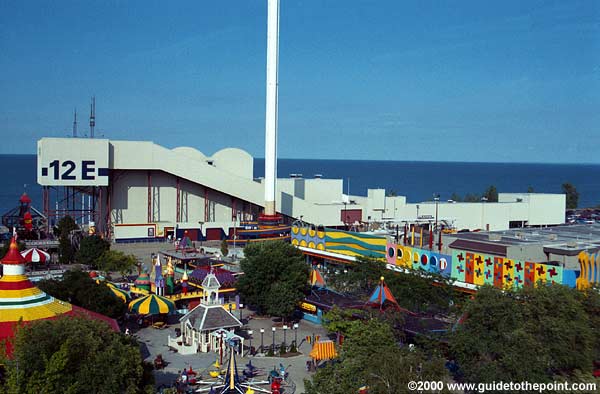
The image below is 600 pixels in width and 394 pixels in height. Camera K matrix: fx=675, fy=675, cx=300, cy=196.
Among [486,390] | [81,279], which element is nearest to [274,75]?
[81,279]

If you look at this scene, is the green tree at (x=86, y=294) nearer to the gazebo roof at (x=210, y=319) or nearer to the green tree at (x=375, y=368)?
the gazebo roof at (x=210, y=319)

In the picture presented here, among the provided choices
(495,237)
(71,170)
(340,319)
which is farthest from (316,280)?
(71,170)

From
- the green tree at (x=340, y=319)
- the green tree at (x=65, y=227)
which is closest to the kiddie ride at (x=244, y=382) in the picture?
the green tree at (x=340, y=319)

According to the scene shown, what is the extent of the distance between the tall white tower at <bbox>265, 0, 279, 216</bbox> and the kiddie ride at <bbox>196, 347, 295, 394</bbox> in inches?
1485

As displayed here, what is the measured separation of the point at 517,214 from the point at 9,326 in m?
60.4

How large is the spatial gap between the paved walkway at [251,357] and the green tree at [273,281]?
4.04 feet

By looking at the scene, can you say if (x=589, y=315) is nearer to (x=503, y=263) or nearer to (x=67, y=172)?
(x=503, y=263)

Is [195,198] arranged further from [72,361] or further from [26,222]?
[72,361]

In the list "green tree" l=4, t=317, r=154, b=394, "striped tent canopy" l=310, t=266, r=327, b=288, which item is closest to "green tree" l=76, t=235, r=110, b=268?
"striped tent canopy" l=310, t=266, r=327, b=288

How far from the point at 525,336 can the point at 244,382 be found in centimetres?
1194

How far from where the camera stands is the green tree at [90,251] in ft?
175

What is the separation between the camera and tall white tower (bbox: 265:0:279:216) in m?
66.2

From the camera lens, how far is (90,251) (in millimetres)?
53594

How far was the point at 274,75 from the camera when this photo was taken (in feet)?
219
